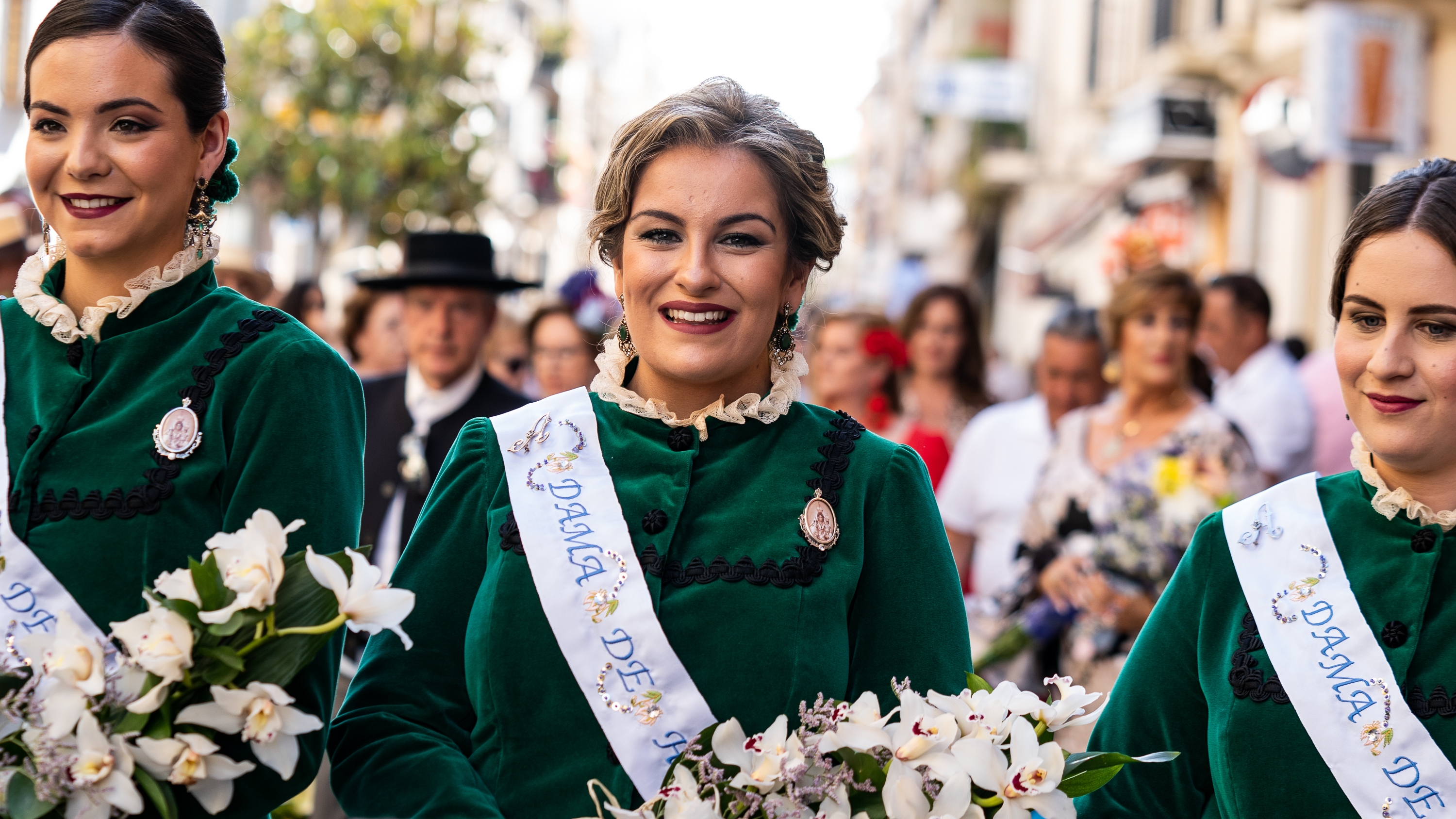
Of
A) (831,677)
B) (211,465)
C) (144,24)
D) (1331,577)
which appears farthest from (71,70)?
(1331,577)

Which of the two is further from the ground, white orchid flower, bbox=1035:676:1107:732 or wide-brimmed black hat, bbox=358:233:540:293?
wide-brimmed black hat, bbox=358:233:540:293

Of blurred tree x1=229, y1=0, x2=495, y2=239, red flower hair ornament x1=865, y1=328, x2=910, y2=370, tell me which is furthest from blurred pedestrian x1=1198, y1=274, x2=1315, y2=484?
blurred tree x1=229, y1=0, x2=495, y2=239

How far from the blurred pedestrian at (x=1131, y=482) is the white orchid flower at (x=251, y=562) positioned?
2.34 meters

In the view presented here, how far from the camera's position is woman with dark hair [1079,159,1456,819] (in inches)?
83.3

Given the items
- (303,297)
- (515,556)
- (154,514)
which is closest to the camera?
(154,514)

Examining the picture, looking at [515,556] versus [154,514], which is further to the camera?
[515,556]

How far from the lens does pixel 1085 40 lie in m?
23.8

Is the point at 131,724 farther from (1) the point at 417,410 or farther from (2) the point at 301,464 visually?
(1) the point at 417,410

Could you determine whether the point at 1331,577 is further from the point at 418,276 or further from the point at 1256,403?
the point at 1256,403

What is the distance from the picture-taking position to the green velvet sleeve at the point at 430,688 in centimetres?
211

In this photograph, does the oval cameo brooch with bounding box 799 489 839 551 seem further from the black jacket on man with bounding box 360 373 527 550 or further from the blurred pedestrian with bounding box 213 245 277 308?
the blurred pedestrian with bounding box 213 245 277 308

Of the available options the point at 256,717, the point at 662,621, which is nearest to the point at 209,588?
the point at 256,717

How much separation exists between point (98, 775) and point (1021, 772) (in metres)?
1.08

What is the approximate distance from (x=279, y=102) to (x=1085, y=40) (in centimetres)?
1261
